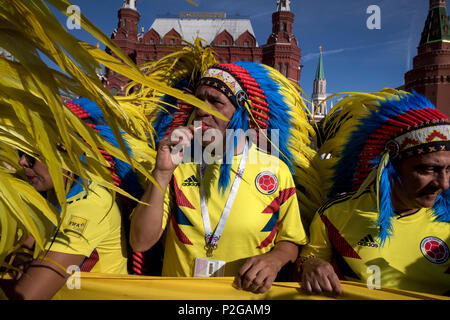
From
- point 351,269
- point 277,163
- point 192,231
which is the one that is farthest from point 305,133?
point 192,231

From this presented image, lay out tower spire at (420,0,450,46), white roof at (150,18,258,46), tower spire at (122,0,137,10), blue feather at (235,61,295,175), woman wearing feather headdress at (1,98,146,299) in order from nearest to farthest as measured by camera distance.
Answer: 1. woman wearing feather headdress at (1,98,146,299)
2. blue feather at (235,61,295,175)
3. tower spire at (420,0,450,46)
4. white roof at (150,18,258,46)
5. tower spire at (122,0,137,10)

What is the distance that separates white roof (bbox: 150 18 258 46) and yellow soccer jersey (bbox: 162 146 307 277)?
37.5 m

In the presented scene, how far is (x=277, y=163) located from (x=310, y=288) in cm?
77

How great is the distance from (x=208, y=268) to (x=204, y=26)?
39591 millimetres

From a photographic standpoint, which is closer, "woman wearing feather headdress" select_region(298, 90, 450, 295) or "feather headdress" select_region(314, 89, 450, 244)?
"woman wearing feather headdress" select_region(298, 90, 450, 295)

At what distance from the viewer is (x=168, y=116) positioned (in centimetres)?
225

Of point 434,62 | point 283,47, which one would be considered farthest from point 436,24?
point 283,47

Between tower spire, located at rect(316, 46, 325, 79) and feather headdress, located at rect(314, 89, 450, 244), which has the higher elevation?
tower spire, located at rect(316, 46, 325, 79)

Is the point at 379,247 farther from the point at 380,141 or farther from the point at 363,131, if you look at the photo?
the point at 363,131

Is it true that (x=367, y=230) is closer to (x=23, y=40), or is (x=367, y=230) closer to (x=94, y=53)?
(x=94, y=53)

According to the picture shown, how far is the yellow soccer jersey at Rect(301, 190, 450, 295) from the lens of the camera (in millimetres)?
1438

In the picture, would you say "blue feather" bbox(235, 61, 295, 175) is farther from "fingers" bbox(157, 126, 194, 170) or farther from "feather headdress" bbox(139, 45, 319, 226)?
"fingers" bbox(157, 126, 194, 170)

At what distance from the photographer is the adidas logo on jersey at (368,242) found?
1.53 m

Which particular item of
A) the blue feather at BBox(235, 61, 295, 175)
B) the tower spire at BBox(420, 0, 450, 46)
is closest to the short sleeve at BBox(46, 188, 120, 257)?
the blue feather at BBox(235, 61, 295, 175)
